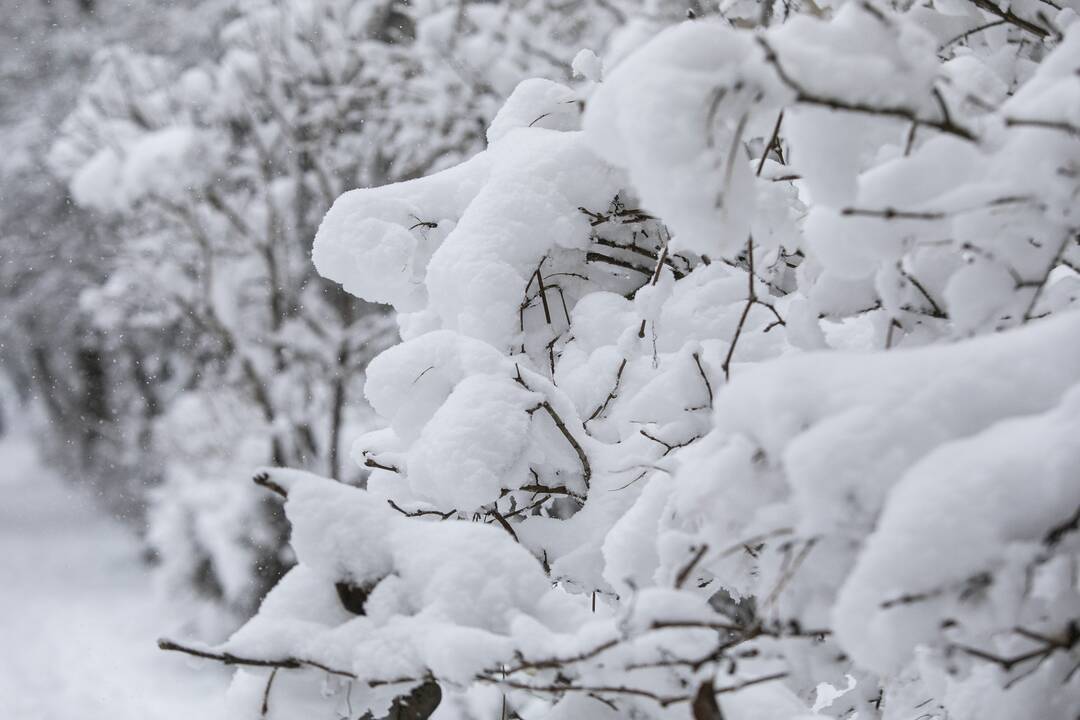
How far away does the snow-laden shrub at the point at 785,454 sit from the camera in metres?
0.86

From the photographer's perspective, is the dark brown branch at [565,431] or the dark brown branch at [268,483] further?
the dark brown branch at [565,431]

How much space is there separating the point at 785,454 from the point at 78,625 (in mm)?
13165

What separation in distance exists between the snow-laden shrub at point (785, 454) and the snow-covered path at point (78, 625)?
8.37 m

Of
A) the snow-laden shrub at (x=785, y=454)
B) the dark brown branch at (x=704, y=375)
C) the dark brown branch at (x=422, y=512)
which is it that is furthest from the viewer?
the dark brown branch at (x=422, y=512)

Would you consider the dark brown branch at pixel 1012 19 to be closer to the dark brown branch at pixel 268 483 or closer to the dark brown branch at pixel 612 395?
the dark brown branch at pixel 612 395

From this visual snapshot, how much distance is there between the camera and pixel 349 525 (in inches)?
54.0

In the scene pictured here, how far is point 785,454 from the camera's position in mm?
891

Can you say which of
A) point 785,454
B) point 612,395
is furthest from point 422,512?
point 785,454

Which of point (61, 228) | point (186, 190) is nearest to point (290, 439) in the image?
point (186, 190)

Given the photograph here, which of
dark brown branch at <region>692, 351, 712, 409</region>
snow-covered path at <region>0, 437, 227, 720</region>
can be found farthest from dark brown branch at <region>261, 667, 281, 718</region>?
snow-covered path at <region>0, 437, 227, 720</region>

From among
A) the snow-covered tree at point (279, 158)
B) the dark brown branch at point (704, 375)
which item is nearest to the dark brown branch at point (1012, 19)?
the dark brown branch at point (704, 375)

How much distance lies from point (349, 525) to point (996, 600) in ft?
2.92

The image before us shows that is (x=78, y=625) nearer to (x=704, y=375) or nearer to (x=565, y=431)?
(x=565, y=431)

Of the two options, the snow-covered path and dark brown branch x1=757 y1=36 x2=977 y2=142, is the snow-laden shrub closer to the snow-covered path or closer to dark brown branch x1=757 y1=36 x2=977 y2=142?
dark brown branch x1=757 y1=36 x2=977 y2=142
